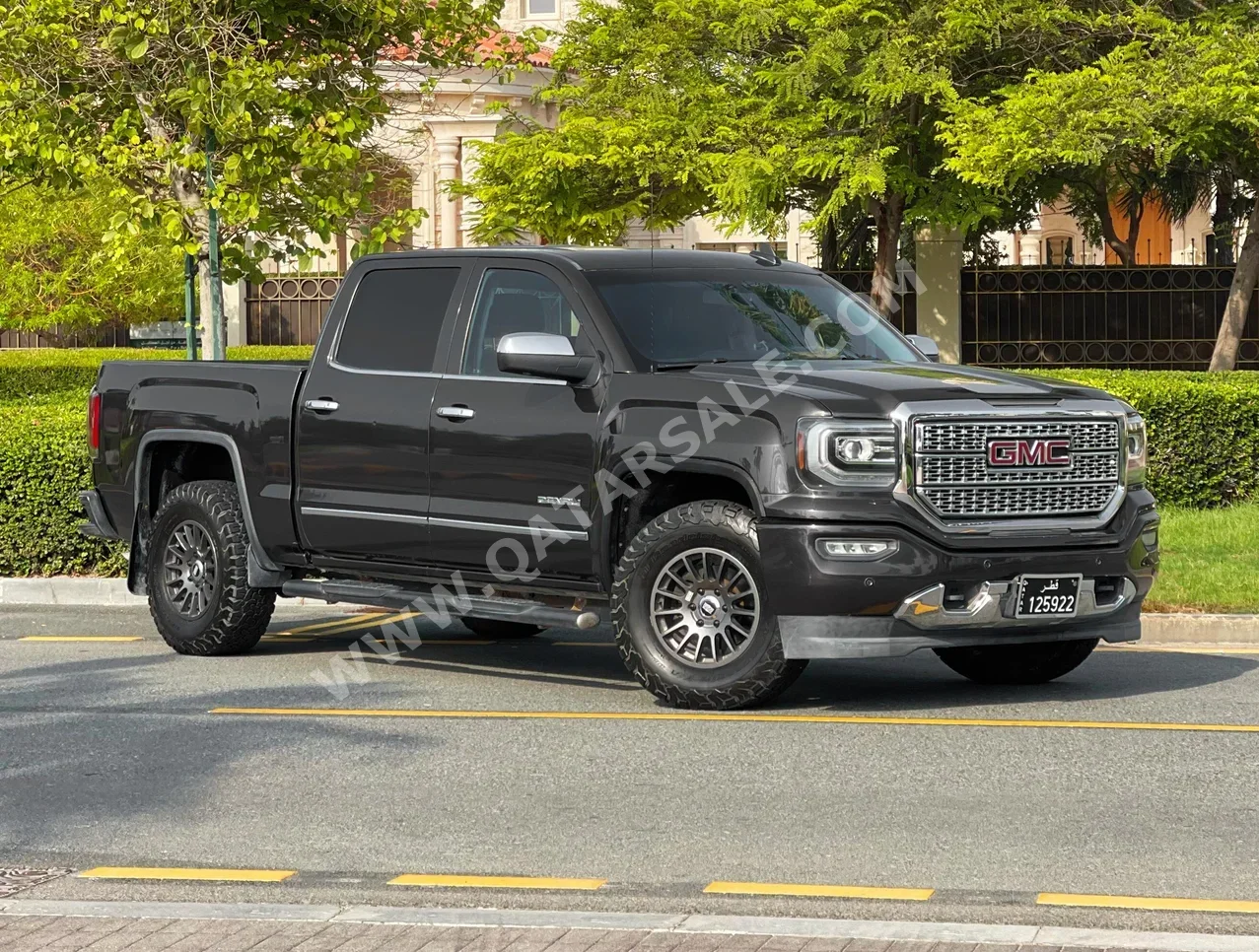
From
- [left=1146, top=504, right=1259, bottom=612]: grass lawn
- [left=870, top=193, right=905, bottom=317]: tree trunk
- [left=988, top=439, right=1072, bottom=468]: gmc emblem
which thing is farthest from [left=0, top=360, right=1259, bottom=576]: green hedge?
[left=870, top=193, right=905, bottom=317]: tree trunk

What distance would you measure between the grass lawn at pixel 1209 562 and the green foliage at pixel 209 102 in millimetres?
8044

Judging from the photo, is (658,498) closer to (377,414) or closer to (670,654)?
(670,654)

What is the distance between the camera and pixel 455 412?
Answer: 1016 centimetres

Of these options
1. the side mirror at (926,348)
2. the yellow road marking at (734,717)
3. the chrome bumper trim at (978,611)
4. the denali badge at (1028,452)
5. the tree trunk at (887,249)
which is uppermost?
the tree trunk at (887,249)

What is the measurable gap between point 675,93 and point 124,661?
70.8 ft

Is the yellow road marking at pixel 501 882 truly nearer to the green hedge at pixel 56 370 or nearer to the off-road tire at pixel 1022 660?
the off-road tire at pixel 1022 660

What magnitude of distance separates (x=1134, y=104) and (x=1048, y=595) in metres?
17.5

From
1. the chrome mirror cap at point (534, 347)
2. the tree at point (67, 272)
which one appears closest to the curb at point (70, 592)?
the chrome mirror cap at point (534, 347)

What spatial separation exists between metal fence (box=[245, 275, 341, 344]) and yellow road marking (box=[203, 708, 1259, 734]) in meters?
32.9

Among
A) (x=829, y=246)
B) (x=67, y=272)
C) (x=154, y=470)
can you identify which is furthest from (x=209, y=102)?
(x=67, y=272)

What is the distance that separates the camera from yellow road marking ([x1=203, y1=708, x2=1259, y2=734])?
355 inches

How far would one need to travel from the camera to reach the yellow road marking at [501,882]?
627cm

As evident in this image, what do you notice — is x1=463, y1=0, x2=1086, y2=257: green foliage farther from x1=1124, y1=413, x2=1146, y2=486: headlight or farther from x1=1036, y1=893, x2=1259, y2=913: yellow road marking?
x1=1036, y1=893, x2=1259, y2=913: yellow road marking

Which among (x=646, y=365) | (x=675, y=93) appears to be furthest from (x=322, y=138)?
(x=675, y=93)
